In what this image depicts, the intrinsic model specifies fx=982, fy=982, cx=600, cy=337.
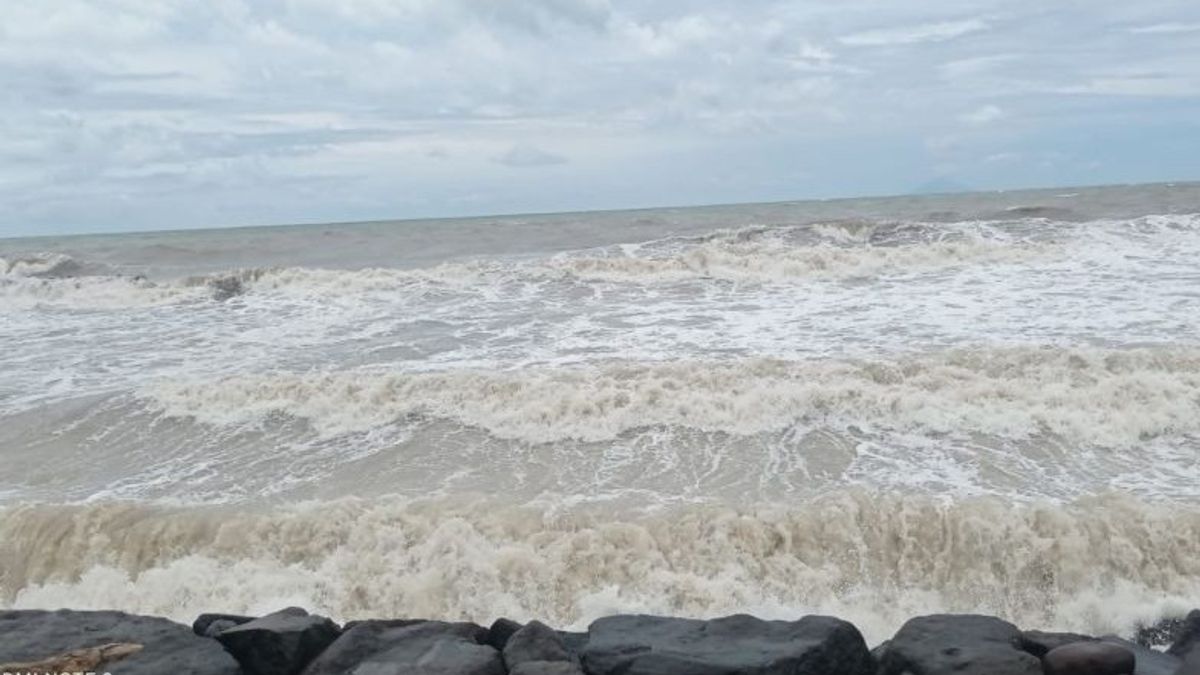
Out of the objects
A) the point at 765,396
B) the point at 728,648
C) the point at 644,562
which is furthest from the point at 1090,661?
the point at 765,396

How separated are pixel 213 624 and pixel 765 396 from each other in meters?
5.97

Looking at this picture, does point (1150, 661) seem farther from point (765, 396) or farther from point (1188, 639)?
point (765, 396)

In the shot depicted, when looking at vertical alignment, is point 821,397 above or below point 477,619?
above

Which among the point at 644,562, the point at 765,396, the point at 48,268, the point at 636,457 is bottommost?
the point at 644,562

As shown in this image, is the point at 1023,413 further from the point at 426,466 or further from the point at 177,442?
the point at 177,442

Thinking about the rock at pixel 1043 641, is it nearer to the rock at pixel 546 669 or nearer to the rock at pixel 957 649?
the rock at pixel 957 649

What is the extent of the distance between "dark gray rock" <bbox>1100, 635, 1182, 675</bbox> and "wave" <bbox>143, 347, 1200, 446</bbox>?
435cm

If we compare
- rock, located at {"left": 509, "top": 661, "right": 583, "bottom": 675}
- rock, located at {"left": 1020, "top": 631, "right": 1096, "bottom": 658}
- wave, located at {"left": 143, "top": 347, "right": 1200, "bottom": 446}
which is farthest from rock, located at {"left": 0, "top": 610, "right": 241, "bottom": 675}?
wave, located at {"left": 143, "top": 347, "right": 1200, "bottom": 446}

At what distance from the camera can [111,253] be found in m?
37.9

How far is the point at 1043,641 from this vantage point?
449 centimetres

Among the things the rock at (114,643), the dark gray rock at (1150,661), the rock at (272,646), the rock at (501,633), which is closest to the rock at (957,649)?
the dark gray rock at (1150,661)

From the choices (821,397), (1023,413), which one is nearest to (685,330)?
(821,397)

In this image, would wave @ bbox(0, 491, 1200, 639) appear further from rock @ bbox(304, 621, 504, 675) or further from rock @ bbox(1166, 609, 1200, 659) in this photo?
rock @ bbox(304, 621, 504, 675)

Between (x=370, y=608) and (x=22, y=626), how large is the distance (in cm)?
209
